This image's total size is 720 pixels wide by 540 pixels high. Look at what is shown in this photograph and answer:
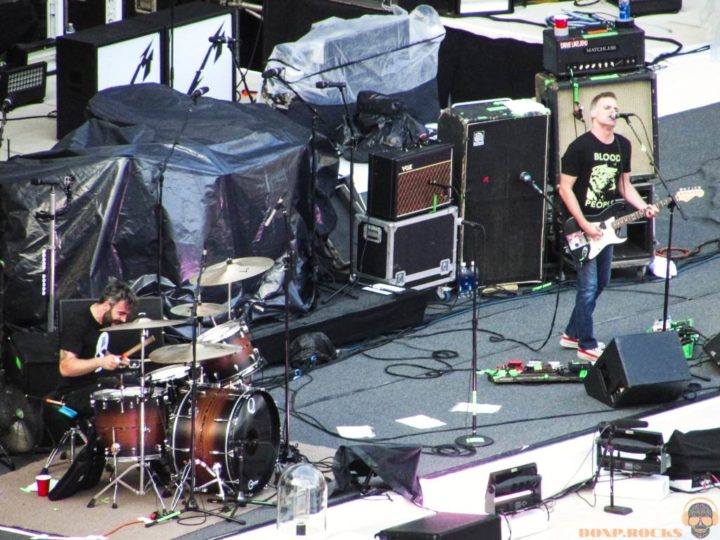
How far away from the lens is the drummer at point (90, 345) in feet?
26.1

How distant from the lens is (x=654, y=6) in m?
16.2

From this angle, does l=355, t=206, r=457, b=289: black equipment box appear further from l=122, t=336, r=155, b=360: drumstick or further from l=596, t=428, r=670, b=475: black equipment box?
l=596, t=428, r=670, b=475: black equipment box

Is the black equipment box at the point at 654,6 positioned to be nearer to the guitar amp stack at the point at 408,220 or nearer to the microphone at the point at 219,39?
the microphone at the point at 219,39

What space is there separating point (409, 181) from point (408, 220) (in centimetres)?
26

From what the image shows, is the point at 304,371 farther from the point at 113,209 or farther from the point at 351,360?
the point at 113,209

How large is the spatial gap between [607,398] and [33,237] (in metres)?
3.38

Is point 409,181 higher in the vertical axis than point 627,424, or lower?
higher

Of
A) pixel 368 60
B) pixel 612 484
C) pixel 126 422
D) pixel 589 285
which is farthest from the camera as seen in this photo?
pixel 368 60

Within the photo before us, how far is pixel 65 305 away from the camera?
8281 mm

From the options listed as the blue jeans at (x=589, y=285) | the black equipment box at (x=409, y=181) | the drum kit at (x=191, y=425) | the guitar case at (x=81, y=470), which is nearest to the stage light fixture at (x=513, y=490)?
the drum kit at (x=191, y=425)

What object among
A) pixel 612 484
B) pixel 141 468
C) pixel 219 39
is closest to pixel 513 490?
pixel 612 484

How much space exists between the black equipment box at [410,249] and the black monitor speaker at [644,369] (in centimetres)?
199

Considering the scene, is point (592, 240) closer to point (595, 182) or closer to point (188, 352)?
point (595, 182)

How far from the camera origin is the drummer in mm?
7965
